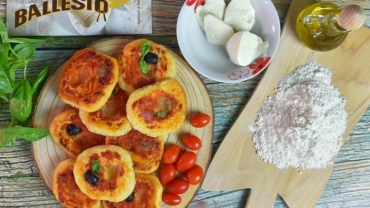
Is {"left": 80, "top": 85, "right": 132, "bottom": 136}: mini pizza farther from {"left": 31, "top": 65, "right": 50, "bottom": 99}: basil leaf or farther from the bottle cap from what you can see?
the bottle cap

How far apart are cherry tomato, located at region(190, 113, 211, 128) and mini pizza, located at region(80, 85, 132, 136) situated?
9.0 inches

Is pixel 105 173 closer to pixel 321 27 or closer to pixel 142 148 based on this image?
pixel 142 148

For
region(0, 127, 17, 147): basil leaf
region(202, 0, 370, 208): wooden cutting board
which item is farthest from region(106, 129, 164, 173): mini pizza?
region(0, 127, 17, 147): basil leaf

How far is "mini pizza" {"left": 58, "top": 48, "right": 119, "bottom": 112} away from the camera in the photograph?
1446mm

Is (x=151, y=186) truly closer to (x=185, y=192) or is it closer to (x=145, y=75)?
(x=185, y=192)

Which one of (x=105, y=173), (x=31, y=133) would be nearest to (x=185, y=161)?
(x=105, y=173)

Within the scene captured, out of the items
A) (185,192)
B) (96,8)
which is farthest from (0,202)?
(96,8)

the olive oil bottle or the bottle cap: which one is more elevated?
the bottle cap

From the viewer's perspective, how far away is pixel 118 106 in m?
1.54

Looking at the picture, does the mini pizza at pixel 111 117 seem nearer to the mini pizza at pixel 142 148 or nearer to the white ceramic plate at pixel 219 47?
the mini pizza at pixel 142 148

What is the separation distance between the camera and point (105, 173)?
4.79 feet

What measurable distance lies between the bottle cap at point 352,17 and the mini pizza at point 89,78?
0.73m

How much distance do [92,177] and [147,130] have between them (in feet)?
0.77

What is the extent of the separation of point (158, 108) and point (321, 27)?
0.63 meters
